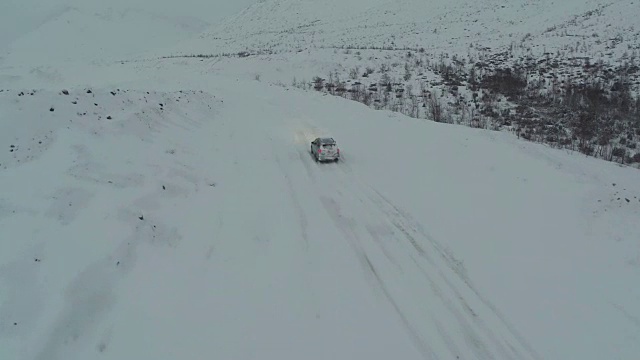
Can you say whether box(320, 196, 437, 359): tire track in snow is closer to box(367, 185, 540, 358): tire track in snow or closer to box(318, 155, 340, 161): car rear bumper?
box(367, 185, 540, 358): tire track in snow

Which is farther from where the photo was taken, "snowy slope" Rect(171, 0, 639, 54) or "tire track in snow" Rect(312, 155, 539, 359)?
"snowy slope" Rect(171, 0, 639, 54)

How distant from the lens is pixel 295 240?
1207cm

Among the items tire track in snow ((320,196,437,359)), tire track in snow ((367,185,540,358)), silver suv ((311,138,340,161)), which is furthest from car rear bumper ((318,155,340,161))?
tire track in snow ((367,185,540,358))

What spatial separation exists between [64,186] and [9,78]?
3301cm

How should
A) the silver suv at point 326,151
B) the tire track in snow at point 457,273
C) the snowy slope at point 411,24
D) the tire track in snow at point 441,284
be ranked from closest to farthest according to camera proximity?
the tire track in snow at point 441,284 → the tire track in snow at point 457,273 → the silver suv at point 326,151 → the snowy slope at point 411,24

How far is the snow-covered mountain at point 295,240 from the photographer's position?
8352mm

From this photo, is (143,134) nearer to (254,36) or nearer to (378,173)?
(378,173)

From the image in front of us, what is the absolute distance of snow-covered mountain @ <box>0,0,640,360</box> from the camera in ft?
27.4

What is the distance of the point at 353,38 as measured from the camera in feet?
199

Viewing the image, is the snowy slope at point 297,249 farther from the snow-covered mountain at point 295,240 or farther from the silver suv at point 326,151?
the silver suv at point 326,151

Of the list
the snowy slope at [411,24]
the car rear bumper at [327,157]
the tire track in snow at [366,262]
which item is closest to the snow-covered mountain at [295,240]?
the tire track in snow at [366,262]

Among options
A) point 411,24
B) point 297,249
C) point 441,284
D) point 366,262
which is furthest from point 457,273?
point 411,24

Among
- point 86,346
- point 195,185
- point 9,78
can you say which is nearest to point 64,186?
point 195,185

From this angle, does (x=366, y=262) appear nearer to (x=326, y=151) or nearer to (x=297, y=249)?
(x=297, y=249)
